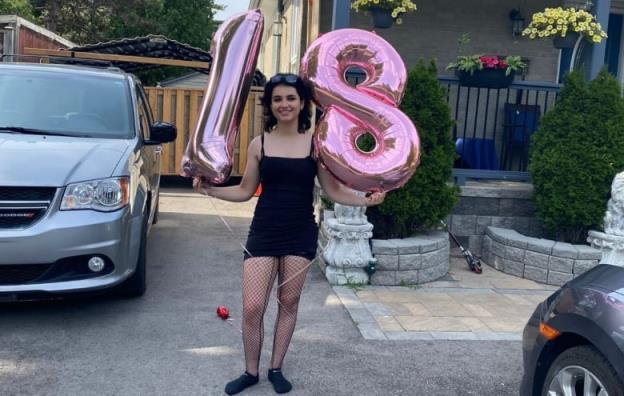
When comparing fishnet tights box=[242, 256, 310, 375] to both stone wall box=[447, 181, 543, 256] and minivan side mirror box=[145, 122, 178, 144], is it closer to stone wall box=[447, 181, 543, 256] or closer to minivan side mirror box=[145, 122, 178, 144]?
minivan side mirror box=[145, 122, 178, 144]

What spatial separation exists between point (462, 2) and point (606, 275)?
24.0 feet

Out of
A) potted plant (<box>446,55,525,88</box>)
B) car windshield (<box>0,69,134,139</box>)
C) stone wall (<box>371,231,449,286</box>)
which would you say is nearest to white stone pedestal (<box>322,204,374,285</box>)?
stone wall (<box>371,231,449,286</box>)

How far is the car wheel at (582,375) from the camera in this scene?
260cm

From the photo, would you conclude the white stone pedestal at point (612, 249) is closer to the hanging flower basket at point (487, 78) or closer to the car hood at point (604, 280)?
the hanging flower basket at point (487, 78)

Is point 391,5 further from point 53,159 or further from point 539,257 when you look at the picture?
point 53,159

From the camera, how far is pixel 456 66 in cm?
706

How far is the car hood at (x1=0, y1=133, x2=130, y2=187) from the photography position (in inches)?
162

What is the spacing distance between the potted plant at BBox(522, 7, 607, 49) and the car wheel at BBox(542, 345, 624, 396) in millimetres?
5400

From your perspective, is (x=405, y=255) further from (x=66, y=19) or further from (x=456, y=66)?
(x=66, y=19)

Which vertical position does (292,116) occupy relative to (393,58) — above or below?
below

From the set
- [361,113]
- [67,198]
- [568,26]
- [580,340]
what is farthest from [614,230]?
[67,198]

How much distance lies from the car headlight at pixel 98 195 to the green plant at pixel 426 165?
102 inches

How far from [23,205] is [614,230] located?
4.89 m

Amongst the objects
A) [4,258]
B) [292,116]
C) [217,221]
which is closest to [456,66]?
[217,221]
